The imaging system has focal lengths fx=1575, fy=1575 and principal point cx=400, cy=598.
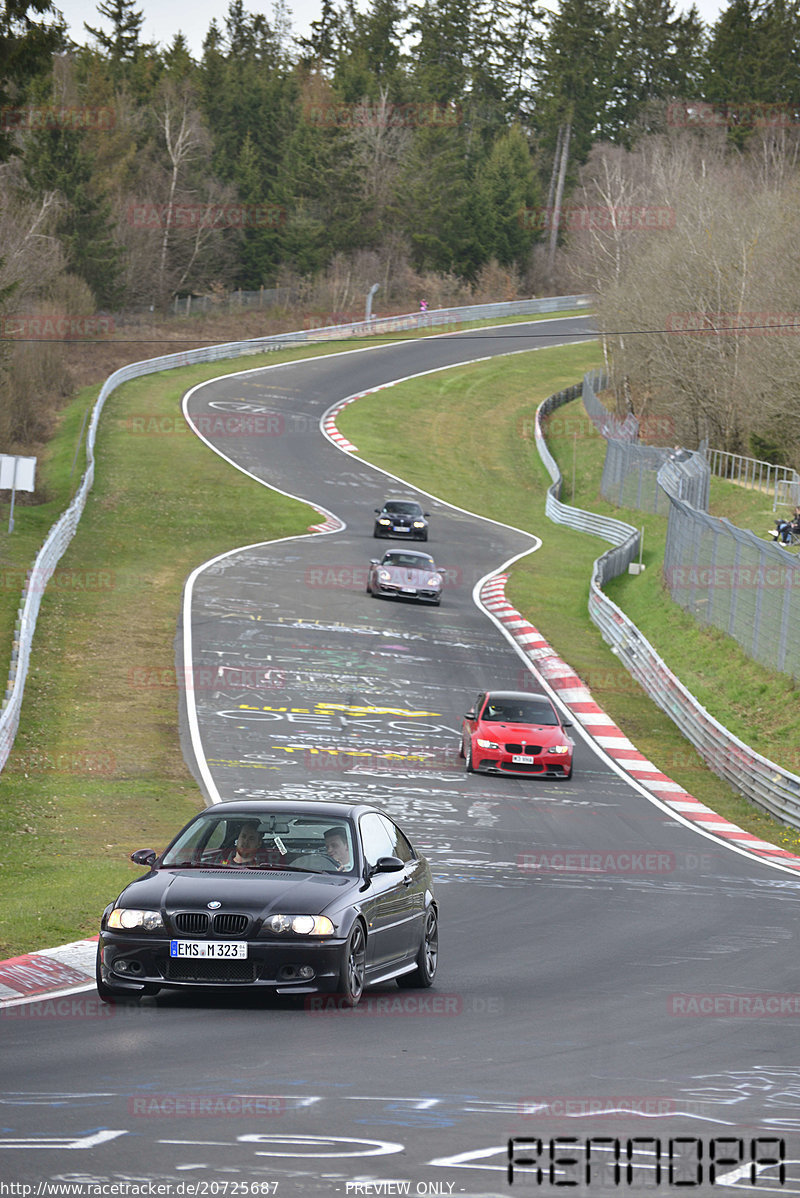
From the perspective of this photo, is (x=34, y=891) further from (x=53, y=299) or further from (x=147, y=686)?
(x=53, y=299)

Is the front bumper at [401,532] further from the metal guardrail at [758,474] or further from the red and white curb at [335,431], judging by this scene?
the red and white curb at [335,431]

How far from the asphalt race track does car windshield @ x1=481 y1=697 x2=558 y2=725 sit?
1021 mm

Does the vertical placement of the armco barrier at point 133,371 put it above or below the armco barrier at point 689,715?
above

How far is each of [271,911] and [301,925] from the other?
22 cm

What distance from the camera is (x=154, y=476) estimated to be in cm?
5603

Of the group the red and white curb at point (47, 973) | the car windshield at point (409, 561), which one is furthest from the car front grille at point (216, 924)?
the car windshield at point (409, 561)

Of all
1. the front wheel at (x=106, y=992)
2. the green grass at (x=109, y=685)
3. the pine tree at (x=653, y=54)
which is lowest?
the green grass at (x=109, y=685)

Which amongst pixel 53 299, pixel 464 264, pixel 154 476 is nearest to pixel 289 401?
pixel 53 299

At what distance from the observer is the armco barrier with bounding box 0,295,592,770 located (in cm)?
2574

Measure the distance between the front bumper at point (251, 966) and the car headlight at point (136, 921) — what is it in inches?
2.4

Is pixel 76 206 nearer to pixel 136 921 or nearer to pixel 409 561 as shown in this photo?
pixel 409 561

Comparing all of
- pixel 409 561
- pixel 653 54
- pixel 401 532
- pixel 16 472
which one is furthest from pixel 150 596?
pixel 653 54

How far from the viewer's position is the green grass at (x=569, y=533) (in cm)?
2914

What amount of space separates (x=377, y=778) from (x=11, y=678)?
6.38 m
